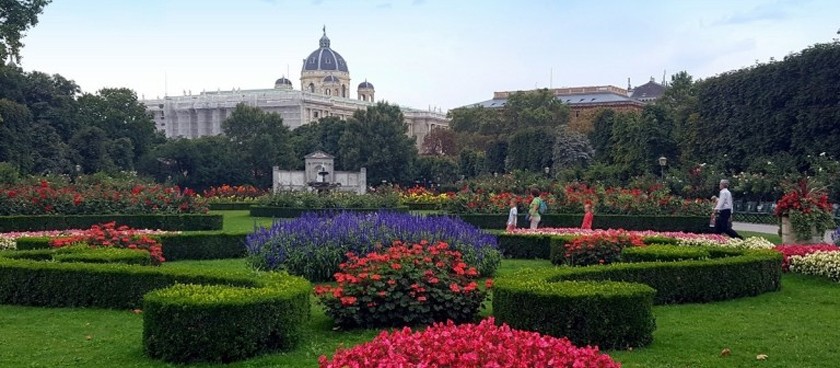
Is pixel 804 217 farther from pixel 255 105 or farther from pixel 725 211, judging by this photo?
pixel 255 105

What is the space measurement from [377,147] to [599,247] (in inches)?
1709

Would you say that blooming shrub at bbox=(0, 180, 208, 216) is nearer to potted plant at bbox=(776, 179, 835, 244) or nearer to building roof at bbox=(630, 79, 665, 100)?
potted plant at bbox=(776, 179, 835, 244)

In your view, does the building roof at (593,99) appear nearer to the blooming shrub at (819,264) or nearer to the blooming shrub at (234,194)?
the blooming shrub at (234,194)

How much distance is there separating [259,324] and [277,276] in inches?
60.1

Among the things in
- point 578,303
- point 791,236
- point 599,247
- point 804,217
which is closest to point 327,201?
point 599,247

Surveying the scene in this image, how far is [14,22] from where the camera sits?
83.3 feet

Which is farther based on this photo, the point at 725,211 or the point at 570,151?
the point at 570,151

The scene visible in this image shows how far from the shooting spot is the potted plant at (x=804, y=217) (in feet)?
46.6

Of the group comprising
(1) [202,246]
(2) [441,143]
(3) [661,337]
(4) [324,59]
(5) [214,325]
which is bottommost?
(3) [661,337]

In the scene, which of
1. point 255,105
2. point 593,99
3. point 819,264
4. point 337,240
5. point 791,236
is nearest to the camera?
point 819,264

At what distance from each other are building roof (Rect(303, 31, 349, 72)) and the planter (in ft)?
363

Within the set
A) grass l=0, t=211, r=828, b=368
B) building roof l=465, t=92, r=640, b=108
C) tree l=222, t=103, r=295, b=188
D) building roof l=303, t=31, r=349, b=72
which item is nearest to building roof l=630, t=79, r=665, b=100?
building roof l=465, t=92, r=640, b=108

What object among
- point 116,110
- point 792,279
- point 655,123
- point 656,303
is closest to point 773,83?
point 655,123

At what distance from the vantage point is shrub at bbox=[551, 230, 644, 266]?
12.8 metres
